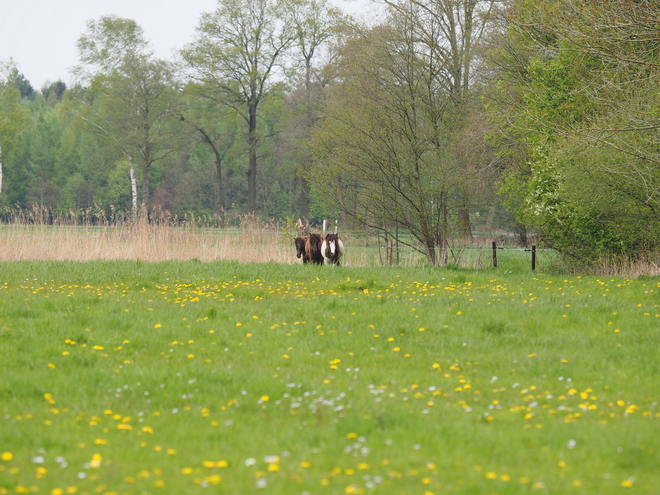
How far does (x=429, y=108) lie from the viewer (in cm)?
2333

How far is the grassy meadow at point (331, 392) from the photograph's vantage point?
4.81m

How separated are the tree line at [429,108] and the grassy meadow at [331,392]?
16.6 ft

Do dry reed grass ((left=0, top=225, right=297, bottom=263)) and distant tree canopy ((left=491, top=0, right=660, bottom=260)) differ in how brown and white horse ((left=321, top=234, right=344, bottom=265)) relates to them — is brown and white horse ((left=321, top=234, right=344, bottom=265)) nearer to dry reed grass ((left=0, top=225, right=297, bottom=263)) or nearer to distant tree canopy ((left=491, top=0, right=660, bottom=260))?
dry reed grass ((left=0, top=225, right=297, bottom=263))

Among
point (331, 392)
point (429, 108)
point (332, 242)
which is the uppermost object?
point (429, 108)

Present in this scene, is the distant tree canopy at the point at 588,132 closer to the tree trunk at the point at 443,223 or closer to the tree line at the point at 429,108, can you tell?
the tree line at the point at 429,108

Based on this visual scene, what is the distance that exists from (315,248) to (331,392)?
12845 millimetres

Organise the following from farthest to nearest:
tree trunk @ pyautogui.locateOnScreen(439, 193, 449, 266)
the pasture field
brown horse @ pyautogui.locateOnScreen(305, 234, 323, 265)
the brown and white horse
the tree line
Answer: tree trunk @ pyautogui.locateOnScreen(439, 193, 449, 266) < brown horse @ pyautogui.locateOnScreen(305, 234, 323, 265) < the brown and white horse < the tree line < the pasture field

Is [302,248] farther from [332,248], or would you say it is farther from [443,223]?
[443,223]

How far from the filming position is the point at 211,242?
23047 millimetres

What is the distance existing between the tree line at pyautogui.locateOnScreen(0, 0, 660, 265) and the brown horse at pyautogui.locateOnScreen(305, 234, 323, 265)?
3.39 meters

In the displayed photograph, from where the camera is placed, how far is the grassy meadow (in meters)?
4.81

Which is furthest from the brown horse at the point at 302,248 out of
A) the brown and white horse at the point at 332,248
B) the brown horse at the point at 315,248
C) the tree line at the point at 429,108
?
the tree line at the point at 429,108

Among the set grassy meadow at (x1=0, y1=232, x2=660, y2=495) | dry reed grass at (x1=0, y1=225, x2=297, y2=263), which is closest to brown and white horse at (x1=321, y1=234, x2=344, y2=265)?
dry reed grass at (x1=0, y1=225, x2=297, y2=263)

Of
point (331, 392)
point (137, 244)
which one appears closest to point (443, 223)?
point (137, 244)
